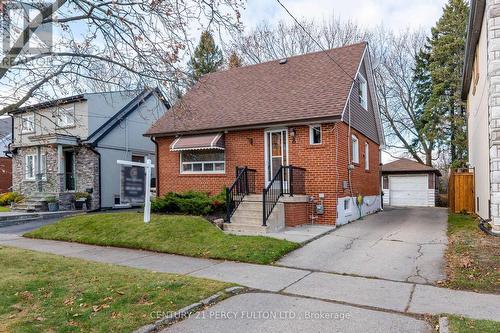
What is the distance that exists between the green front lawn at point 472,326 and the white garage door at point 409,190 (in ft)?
70.9

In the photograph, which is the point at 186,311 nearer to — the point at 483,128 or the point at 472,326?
the point at 472,326

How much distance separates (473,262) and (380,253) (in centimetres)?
182

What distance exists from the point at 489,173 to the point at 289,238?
5.29m

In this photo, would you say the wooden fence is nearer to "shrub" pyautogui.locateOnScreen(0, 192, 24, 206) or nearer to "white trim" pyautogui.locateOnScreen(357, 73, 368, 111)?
"white trim" pyautogui.locateOnScreen(357, 73, 368, 111)

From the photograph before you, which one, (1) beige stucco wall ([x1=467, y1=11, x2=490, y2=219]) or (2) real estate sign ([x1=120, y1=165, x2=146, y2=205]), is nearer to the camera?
(2) real estate sign ([x1=120, y1=165, x2=146, y2=205])

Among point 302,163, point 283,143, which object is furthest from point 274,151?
point 302,163

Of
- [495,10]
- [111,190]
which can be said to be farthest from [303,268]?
[111,190]

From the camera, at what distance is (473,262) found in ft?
22.1

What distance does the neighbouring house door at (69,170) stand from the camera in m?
20.0

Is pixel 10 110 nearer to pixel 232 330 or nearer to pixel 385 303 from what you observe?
pixel 232 330

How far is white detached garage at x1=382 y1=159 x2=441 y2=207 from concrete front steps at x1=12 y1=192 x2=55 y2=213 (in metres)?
20.2

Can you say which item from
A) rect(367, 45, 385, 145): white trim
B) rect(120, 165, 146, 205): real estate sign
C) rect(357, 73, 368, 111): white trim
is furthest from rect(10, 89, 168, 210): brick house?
rect(367, 45, 385, 145): white trim

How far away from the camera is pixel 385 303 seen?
16.5 feet

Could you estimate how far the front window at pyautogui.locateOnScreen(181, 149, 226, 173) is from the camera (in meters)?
14.2
